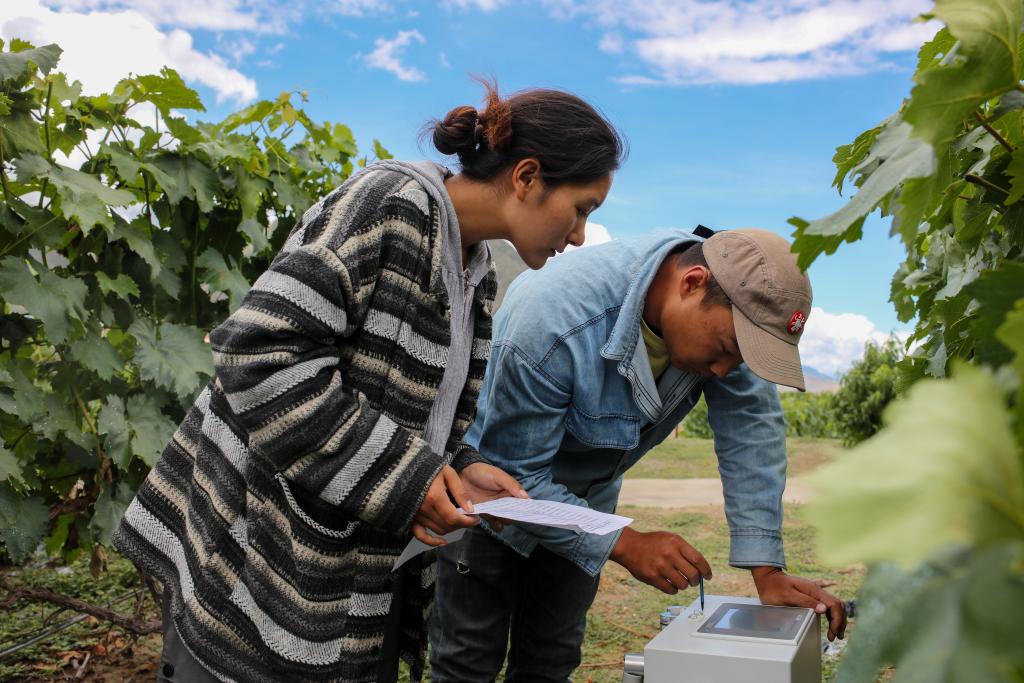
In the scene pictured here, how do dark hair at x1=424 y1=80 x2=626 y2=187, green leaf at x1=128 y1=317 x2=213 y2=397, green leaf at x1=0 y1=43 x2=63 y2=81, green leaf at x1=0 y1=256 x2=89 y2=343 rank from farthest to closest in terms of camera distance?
green leaf at x1=128 y1=317 x2=213 y2=397, green leaf at x1=0 y1=256 x2=89 y2=343, green leaf at x1=0 y1=43 x2=63 y2=81, dark hair at x1=424 y1=80 x2=626 y2=187

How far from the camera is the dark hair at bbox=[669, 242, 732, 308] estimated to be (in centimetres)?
204

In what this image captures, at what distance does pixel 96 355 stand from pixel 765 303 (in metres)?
2.14

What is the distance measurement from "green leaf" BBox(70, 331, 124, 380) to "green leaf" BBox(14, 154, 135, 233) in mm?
473

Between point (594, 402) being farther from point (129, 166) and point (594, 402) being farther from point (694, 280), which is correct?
point (129, 166)

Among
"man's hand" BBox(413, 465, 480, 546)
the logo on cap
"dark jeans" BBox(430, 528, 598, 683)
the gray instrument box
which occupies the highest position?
the logo on cap

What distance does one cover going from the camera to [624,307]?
7.01 feet

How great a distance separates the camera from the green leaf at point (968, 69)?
2.09ft

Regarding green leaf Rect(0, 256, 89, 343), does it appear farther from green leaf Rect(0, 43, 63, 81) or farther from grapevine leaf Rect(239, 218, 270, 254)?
grapevine leaf Rect(239, 218, 270, 254)

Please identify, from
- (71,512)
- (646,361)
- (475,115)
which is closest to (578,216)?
(475,115)

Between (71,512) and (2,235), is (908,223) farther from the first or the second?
(71,512)

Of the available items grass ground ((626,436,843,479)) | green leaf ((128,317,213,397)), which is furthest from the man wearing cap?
grass ground ((626,436,843,479))

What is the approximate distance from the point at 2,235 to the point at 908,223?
2753 mm

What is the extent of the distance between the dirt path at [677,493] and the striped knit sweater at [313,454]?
5.35 metres

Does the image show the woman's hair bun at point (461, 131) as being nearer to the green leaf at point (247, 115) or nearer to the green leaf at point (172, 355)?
the green leaf at point (172, 355)
